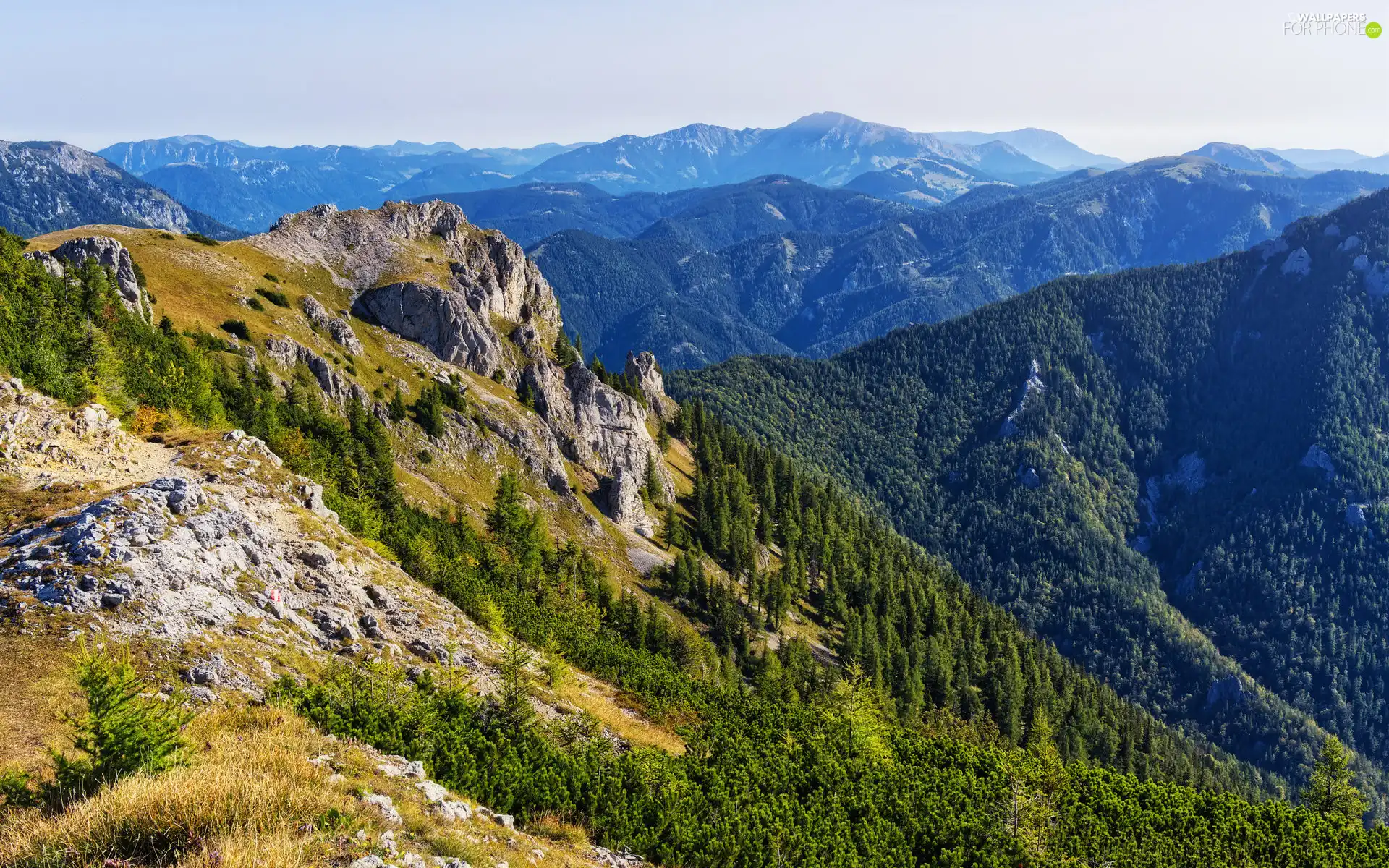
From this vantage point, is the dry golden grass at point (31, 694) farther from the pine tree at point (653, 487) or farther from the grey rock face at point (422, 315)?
the pine tree at point (653, 487)

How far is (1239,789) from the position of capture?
183 meters

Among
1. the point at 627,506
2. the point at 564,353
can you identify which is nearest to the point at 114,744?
the point at 627,506

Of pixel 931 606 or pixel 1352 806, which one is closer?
pixel 1352 806

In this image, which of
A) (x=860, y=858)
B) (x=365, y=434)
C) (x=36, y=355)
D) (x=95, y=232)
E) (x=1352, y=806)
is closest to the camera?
(x=860, y=858)

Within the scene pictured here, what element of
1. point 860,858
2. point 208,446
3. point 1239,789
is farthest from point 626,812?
point 1239,789

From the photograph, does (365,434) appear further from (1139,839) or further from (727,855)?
(1139,839)

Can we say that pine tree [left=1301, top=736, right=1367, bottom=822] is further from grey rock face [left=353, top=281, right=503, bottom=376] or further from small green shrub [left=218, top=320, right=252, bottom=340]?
small green shrub [left=218, top=320, right=252, bottom=340]

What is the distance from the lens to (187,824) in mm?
13820

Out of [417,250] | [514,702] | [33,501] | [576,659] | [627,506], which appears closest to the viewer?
[514,702]

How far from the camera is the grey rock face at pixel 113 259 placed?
8131 centimetres

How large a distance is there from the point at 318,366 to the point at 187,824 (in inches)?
3696

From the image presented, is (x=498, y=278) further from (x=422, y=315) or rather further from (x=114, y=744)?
(x=114, y=744)

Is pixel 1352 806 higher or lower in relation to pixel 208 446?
lower

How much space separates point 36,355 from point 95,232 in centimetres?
6740
